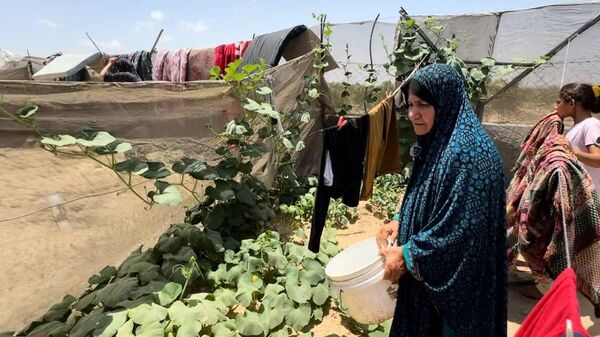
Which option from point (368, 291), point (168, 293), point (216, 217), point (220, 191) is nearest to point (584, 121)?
point (368, 291)

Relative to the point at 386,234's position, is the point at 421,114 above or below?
above

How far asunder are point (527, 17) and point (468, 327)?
15.1 ft

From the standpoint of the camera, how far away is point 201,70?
5.71 m

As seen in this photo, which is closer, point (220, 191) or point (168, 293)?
point (168, 293)

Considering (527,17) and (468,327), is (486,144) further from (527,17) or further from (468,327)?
(527,17)

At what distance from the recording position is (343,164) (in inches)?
104

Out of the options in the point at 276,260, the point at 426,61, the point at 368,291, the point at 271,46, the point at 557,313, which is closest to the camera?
the point at 557,313

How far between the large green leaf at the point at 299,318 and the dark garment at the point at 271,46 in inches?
112

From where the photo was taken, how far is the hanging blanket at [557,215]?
85.2 inches

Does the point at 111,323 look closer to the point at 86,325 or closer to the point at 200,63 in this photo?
the point at 86,325

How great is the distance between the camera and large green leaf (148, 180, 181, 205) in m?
2.44

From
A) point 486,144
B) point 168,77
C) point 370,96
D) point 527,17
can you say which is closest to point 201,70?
point 168,77

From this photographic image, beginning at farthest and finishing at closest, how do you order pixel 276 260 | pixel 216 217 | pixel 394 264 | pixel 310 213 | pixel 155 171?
pixel 310 213
pixel 216 217
pixel 276 260
pixel 155 171
pixel 394 264

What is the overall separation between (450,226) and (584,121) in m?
1.98
